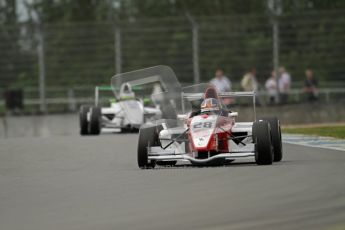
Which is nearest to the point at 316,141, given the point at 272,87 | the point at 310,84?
the point at 272,87

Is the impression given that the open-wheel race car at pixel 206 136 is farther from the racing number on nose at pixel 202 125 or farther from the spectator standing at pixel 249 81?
the spectator standing at pixel 249 81

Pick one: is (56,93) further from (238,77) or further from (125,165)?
(125,165)

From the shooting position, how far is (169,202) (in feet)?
32.3

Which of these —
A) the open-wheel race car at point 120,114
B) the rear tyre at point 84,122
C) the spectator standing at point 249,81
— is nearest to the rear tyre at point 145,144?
the open-wheel race car at point 120,114

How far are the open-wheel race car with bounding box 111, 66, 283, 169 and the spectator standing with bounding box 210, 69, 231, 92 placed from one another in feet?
49.5

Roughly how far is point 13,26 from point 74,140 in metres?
9.59

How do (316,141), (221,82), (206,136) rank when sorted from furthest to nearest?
(221,82) < (316,141) < (206,136)

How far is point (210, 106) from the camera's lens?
14.3 metres

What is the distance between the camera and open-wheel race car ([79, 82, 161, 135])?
24859 millimetres

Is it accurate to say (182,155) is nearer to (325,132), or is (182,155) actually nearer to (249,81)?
(325,132)

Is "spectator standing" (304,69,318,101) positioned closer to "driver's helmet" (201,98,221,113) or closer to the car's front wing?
"driver's helmet" (201,98,221,113)

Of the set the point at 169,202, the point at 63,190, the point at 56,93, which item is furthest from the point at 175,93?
the point at 56,93

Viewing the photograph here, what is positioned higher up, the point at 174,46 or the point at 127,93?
the point at 174,46

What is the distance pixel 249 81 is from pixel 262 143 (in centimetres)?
1722
